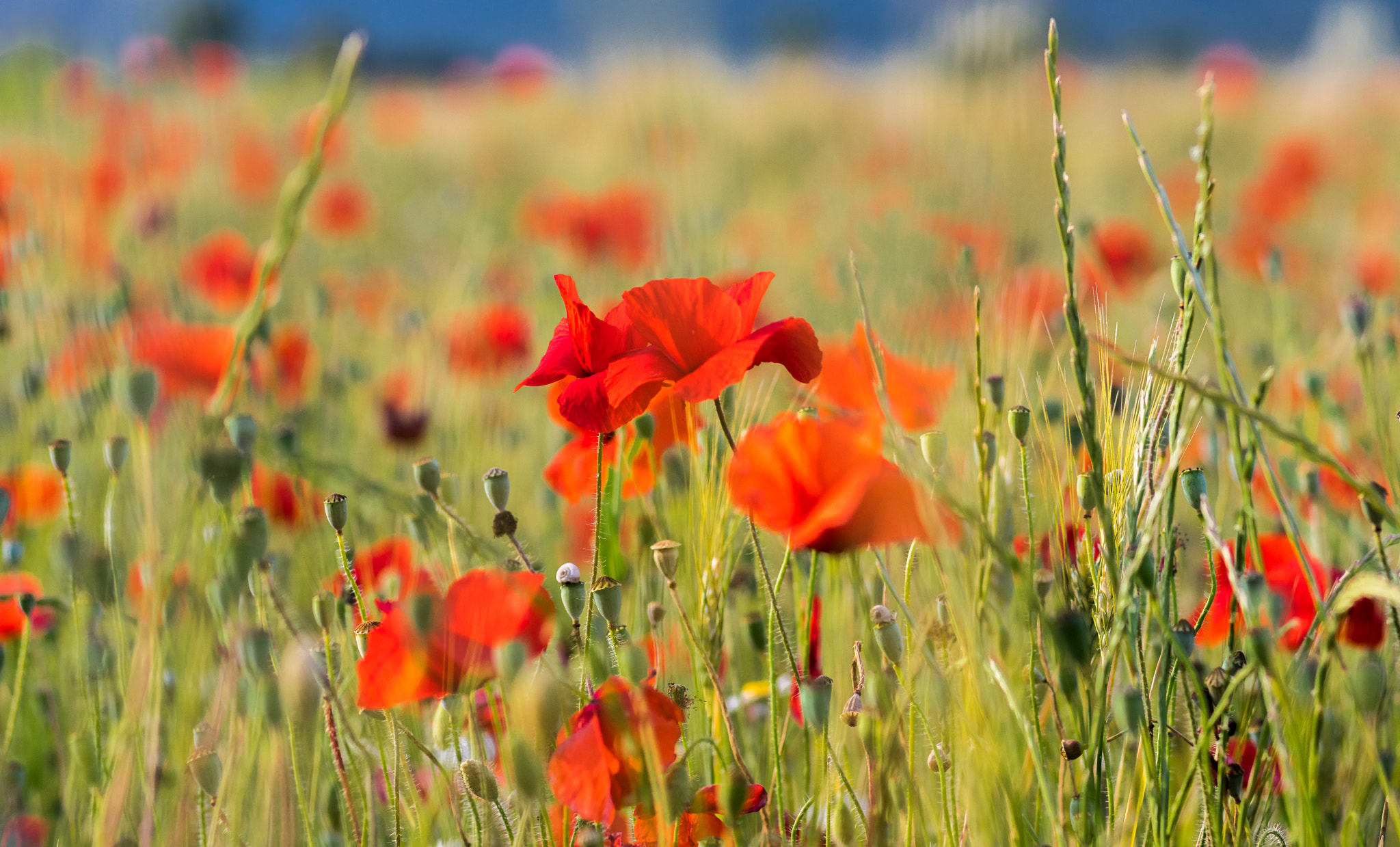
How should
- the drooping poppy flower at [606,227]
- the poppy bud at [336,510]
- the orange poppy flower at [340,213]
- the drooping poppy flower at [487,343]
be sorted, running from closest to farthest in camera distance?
the poppy bud at [336,510] < the drooping poppy flower at [487,343] < the drooping poppy flower at [606,227] < the orange poppy flower at [340,213]

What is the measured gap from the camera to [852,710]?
498mm

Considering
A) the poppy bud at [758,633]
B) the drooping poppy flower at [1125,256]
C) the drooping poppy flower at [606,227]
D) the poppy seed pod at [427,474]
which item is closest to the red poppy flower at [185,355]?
the poppy seed pod at [427,474]

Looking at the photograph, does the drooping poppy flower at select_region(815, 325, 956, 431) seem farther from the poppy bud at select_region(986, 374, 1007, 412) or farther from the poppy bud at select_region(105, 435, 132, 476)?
the poppy bud at select_region(105, 435, 132, 476)

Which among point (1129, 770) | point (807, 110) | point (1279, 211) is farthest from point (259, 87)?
point (1129, 770)

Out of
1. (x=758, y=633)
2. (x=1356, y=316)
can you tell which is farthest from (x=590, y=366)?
(x=1356, y=316)

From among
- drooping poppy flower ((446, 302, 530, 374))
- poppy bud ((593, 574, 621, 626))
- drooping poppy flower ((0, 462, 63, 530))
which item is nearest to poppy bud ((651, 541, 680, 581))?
poppy bud ((593, 574, 621, 626))

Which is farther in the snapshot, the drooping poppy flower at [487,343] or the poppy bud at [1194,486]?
the drooping poppy flower at [487,343]

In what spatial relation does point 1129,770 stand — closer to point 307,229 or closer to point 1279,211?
point 1279,211

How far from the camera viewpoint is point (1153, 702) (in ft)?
1.79

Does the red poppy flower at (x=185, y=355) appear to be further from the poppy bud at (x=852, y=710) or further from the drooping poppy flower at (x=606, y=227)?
the drooping poppy flower at (x=606, y=227)

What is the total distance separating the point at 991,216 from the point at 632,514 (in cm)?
128

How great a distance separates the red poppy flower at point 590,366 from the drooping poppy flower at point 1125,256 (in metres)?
1.12

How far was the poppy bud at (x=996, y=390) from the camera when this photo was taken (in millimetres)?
575

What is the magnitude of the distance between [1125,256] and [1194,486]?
1190 millimetres
